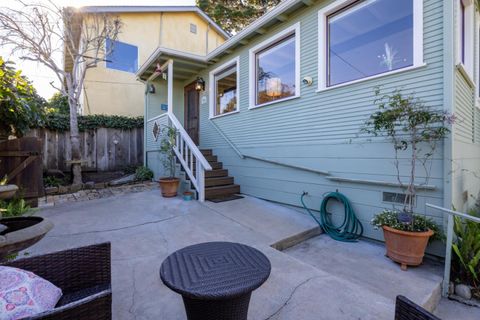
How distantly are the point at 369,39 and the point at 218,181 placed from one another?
3.71 meters

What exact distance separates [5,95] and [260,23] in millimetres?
4126

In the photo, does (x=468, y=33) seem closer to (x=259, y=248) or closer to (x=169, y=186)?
(x=259, y=248)

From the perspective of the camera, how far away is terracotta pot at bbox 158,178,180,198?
487cm

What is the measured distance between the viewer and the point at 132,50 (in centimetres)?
912

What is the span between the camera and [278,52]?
4.78m

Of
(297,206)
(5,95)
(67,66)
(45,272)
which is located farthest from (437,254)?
(67,66)

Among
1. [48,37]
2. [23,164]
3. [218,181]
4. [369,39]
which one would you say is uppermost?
[48,37]

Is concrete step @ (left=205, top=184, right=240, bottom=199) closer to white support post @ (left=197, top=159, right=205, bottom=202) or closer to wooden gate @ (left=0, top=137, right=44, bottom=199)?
white support post @ (left=197, top=159, right=205, bottom=202)

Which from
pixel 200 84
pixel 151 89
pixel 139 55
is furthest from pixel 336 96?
pixel 139 55

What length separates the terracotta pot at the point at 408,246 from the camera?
8.25ft

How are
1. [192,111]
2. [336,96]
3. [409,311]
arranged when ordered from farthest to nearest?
[192,111]
[336,96]
[409,311]

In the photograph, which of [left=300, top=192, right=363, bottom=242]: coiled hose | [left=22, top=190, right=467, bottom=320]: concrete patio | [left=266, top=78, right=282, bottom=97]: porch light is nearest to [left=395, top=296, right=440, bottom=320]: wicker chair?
[left=22, top=190, right=467, bottom=320]: concrete patio

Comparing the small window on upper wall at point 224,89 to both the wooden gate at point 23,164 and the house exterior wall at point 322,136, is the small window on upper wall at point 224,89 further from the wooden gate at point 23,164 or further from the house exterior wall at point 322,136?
the wooden gate at point 23,164

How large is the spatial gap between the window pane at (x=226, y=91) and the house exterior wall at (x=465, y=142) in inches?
160
